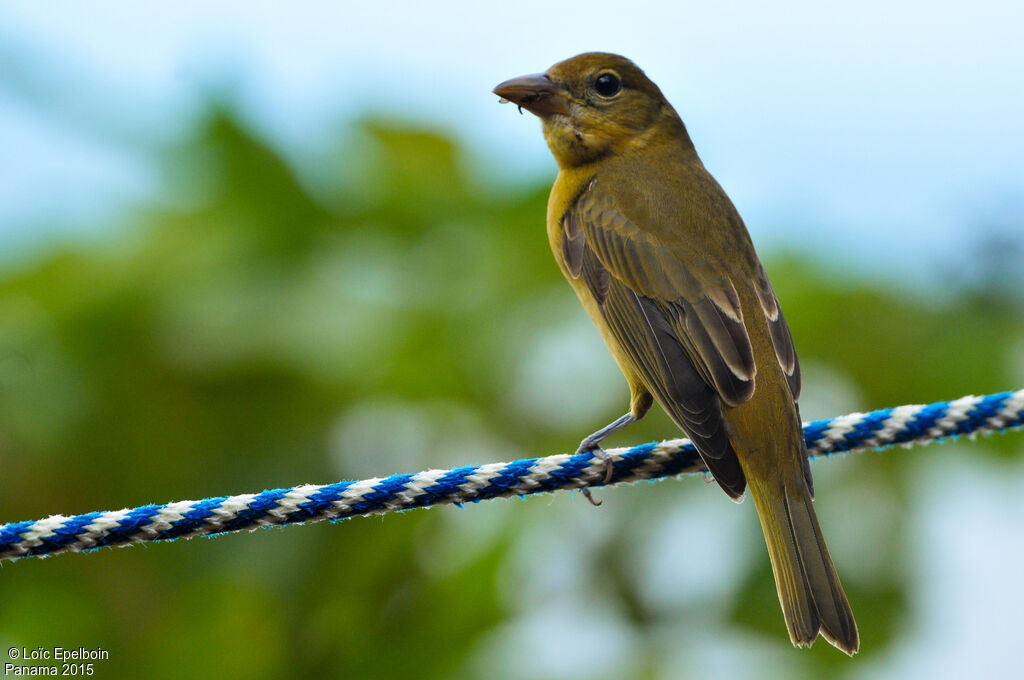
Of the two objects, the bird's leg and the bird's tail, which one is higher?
the bird's leg

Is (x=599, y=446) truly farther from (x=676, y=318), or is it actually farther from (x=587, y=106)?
(x=587, y=106)

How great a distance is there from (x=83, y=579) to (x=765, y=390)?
3.07m

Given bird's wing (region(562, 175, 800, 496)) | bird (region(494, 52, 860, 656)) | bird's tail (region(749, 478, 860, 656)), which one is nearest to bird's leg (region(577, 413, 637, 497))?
bird (region(494, 52, 860, 656))

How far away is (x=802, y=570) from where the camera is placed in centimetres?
300

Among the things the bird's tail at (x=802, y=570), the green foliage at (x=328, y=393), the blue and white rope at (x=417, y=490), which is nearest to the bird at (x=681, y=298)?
the bird's tail at (x=802, y=570)

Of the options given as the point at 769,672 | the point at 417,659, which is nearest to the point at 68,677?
the point at 417,659

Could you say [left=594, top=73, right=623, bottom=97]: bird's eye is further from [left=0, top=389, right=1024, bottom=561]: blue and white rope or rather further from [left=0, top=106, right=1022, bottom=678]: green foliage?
[left=0, top=106, right=1022, bottom=678]: green foliage

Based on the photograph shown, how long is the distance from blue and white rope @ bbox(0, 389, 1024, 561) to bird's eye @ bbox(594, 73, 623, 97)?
172 centimetres

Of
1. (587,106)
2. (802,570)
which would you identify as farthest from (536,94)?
(802,570)

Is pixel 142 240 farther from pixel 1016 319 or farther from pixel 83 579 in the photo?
pixel 1016 319

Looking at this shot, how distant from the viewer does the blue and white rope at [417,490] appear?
2.19 meters

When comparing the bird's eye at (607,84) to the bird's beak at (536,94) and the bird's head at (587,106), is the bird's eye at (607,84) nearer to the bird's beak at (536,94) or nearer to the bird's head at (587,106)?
the bird's head at (587,106)

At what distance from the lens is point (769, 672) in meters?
5.07

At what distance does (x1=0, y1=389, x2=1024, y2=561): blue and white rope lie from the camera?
219 cm
